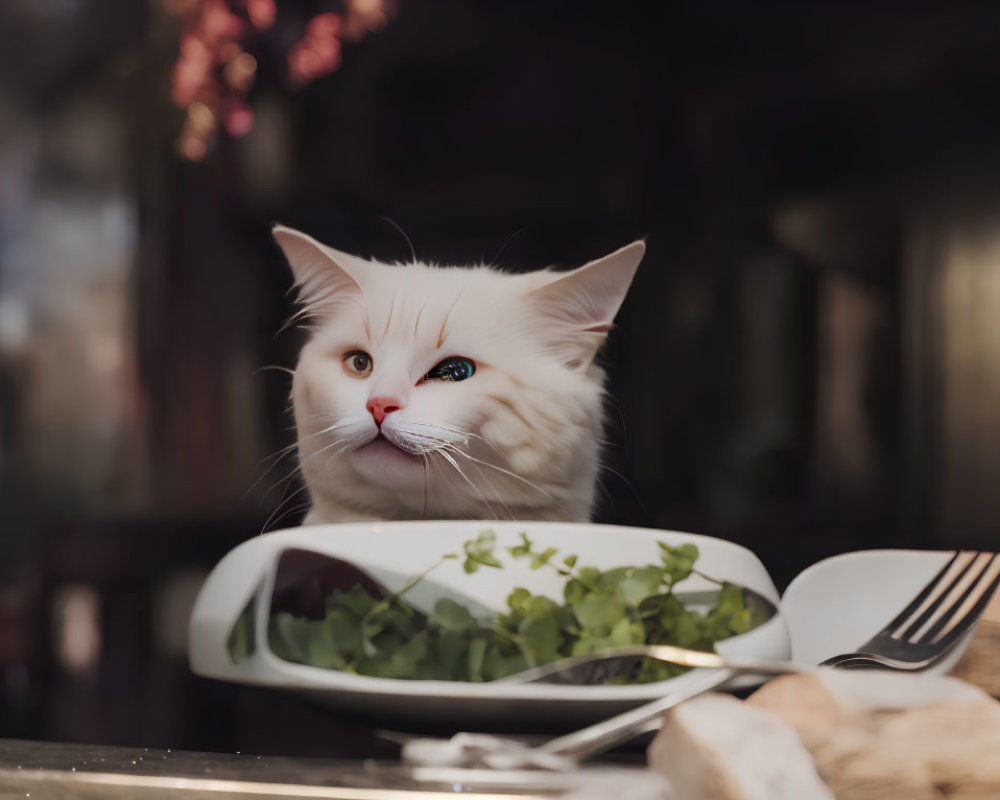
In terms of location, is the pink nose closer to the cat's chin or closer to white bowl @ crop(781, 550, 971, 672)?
the cat's chin

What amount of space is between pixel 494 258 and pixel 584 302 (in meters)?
0.10

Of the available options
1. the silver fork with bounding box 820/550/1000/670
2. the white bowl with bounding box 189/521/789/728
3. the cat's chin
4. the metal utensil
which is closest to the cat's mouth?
the cat's chin

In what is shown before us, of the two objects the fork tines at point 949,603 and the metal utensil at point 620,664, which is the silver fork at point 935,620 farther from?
the metal utensil at point 620,664

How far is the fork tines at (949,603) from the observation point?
0.60 metres

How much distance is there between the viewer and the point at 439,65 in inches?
32.4

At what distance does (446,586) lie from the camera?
1.89 ft

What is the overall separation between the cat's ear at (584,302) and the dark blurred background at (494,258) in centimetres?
2

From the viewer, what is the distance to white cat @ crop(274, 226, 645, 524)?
735 millimetres

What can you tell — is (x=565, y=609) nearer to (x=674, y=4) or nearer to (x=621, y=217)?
(x=621, y=217)

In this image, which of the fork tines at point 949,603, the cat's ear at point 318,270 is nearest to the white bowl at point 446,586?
the fork tines at point 949,603

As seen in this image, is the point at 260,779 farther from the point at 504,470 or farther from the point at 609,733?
the point at 504,470

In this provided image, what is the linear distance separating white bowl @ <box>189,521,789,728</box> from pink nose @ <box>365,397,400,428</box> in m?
0.13

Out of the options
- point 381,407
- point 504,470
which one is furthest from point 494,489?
point 381,407

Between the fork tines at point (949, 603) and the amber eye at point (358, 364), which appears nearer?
the fork tines at point (949, 603)
